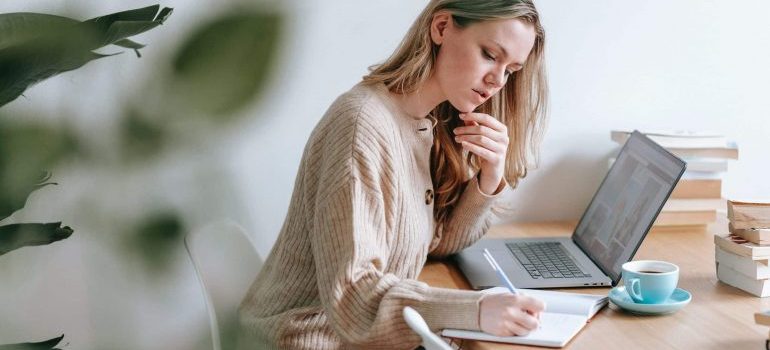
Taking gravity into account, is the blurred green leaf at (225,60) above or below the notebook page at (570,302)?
above

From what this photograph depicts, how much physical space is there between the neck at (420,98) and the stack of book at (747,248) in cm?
53

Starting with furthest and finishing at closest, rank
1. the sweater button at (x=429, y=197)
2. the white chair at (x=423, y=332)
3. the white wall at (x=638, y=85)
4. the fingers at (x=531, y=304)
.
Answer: the white wall at (x=638, y=85), the sweater button at (x=429, y=197), the fingers at (x=531, y=304), the white chair at (x=423, y=332)

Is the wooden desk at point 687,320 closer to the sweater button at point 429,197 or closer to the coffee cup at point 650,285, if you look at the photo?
the coffee cup at point 650,285

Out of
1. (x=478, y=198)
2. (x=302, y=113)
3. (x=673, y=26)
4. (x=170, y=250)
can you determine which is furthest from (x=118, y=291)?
(x=673, y=26)

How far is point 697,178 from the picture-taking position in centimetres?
198

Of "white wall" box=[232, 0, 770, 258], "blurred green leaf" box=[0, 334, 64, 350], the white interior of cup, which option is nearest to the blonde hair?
"white wall" box=[232, 0, 770, 258]

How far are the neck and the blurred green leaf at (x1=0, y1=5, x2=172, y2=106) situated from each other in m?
1.40

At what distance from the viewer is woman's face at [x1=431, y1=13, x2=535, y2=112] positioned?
1.51 m

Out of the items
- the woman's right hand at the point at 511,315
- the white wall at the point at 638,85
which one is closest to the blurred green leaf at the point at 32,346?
the woman's right hand at the point at 511,315

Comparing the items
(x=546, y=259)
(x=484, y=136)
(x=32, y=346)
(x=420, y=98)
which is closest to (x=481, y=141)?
(x=484, y=136)

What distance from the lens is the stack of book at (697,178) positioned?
1939mm

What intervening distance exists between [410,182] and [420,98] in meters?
0.15

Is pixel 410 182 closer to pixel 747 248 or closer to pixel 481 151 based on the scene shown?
pixel 481 151

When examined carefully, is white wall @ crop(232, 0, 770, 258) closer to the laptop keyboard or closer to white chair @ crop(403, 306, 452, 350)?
the laptop keyboard
